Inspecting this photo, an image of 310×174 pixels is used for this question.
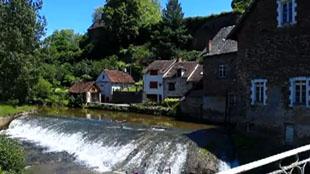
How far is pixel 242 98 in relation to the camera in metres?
25.2

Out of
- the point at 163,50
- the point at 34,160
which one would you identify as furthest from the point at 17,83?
the point at 163,50

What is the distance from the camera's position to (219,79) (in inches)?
1394

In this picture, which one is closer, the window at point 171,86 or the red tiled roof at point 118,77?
the window at point 171,86

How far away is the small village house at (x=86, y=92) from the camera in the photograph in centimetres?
5896

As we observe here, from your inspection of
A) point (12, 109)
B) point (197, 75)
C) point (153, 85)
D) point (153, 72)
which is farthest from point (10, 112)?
point (197, 75)

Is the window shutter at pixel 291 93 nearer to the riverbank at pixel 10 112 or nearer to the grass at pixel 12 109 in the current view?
the riverbank at pixel 10 112

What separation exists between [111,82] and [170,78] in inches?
460

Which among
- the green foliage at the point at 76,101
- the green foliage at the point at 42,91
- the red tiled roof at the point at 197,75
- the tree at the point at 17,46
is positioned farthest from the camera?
the green foliage at the point at 76,101

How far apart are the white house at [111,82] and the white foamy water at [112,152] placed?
2820 cm

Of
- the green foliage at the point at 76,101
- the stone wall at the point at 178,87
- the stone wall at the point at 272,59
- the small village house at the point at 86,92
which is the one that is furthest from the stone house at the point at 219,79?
the small village house at the point at 86,92

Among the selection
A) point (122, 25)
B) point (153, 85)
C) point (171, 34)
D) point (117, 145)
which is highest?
point (122, 25)

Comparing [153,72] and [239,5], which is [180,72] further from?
Answer: [239,5]

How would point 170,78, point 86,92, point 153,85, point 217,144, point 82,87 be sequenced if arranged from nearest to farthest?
1. point 217,144
2. point 170,78
3. point 153,85
4. point 86,92
5. point 82,87

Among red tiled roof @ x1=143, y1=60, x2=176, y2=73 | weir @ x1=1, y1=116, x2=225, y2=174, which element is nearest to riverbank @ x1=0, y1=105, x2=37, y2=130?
weir @ x1=1, y1=116, x2=225, y2=174
